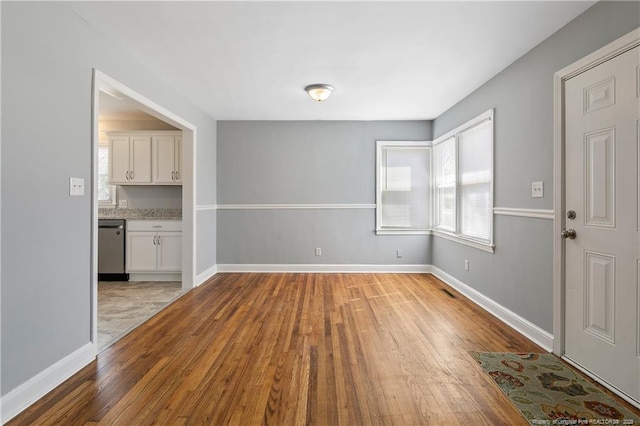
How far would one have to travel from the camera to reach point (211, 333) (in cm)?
287

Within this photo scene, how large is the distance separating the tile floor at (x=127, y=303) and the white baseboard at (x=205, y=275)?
0.81 ft

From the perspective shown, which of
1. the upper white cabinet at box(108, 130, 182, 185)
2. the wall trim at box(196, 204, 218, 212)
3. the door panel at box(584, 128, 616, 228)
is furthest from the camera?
the upper white cabinet at box(108, 130, 182, 185)

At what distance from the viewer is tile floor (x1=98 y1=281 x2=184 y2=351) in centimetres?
294

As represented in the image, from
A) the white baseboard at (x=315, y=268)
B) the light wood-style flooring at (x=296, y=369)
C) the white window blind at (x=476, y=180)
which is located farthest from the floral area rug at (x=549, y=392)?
the white baseboard at (x=315, y=268)

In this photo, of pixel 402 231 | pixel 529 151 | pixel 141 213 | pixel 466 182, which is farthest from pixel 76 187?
pixel 402 231

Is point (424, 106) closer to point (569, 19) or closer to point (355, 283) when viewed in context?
point (569, 19)

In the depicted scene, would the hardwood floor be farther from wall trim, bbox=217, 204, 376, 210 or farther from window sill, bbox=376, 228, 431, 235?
wall trim, bbox=217, 204, 376, 210

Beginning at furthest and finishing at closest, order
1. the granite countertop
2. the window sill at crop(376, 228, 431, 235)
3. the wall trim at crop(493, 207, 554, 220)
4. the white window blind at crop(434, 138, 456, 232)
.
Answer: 1. the window sill at crop(376, 228, 431, 235)
2. the granite countertop
3. the white window blind at crop(434, 138, 456, 232)
4. the wall trim at crop(493, 207, 554, 220)

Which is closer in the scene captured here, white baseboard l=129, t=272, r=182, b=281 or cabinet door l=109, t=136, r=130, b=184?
white baseboard l=129, t=272, r=182, b=281

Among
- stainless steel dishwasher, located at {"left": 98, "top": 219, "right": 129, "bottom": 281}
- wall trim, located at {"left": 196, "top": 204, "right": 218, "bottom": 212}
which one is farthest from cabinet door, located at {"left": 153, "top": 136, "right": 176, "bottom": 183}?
stainless steel dishwasher, located at {"left": 98, "top": 219, "right": 129, "bottom": 281}

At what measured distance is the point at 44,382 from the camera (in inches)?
77.3

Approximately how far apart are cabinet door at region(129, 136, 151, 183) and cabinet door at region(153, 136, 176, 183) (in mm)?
92

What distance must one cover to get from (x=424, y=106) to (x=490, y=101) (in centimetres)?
115

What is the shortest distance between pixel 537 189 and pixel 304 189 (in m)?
3.36
